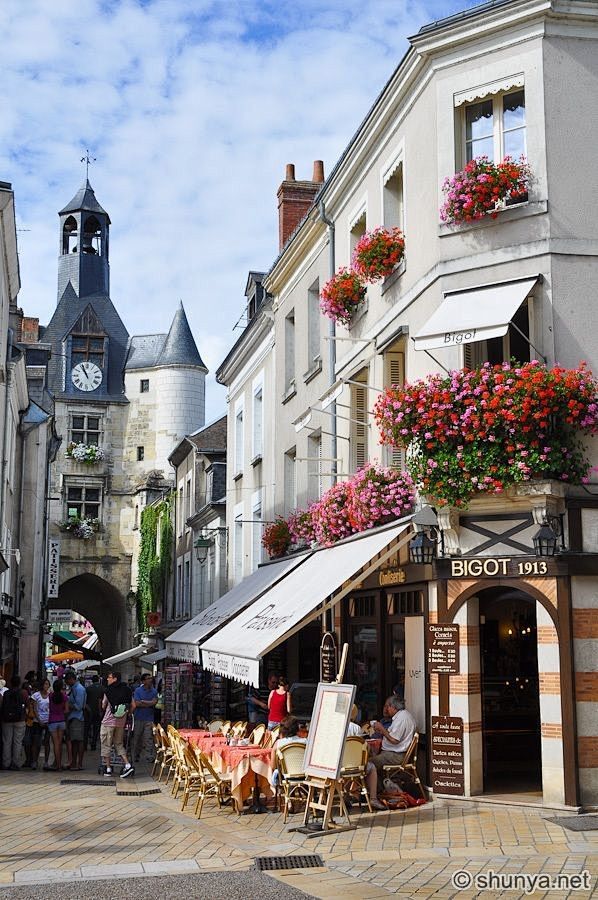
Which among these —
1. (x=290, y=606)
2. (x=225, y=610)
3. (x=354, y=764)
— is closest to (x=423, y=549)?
(x=290, y=606)

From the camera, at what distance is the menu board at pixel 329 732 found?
32.5 feet

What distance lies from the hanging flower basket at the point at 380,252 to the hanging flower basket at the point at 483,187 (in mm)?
1762

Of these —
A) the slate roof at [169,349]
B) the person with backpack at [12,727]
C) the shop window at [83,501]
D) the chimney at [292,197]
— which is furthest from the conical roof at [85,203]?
the person with backpack at [12,727]

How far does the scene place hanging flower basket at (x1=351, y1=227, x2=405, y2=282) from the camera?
13.7 meters

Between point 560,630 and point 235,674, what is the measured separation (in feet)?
11.5

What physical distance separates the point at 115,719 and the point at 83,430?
3391 centimetres

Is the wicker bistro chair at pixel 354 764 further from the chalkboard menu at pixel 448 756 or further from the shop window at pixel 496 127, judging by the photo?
the shop window at pixel 496 127

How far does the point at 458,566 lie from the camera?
1153cm

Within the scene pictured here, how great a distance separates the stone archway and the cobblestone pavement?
37.4 m

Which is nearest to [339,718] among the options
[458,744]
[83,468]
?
[458,744]

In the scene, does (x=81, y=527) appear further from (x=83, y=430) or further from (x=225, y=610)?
(x=225, y=610)

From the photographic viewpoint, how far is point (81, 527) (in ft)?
152

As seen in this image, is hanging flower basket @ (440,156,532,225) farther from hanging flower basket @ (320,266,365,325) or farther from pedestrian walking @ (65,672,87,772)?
pedestrian walking @ (65,672,87,772)

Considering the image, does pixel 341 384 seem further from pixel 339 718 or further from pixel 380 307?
pixel 339 718
